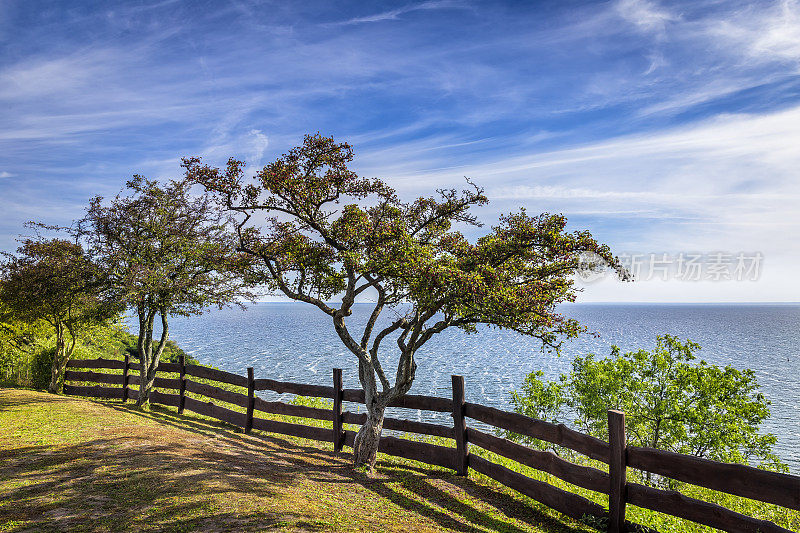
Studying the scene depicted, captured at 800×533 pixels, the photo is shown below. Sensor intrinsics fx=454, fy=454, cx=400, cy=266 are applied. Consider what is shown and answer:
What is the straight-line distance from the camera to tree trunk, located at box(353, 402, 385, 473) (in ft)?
39.1

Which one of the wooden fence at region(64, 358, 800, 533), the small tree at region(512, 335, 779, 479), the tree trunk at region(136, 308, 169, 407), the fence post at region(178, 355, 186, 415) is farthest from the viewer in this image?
the small tree at region(512, 335, 779, 479)

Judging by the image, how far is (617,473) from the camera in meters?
7.96

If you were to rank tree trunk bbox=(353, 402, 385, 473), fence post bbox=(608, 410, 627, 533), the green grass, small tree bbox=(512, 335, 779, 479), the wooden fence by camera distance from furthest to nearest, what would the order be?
small tree bbox=(512, 335, 779, 479) → tree trunk bbox=(353, 402, 385, 473) → fence post bbox=(608, 410, 627, 533) → the green grass → the wooden fence

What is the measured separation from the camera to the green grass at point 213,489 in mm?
7477

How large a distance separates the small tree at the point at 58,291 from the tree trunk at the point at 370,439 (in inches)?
509

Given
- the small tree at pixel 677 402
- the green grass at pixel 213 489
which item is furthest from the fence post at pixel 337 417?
the small tree at pixel 677 402

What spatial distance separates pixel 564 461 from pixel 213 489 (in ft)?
22.5

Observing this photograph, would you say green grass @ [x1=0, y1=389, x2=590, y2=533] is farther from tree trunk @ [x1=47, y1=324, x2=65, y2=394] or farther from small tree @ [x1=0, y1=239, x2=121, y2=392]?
tree trunk @ [x1=47, y1=324, x2=65, y2=394]

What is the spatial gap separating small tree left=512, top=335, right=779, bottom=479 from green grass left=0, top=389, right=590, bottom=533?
20.4 metres

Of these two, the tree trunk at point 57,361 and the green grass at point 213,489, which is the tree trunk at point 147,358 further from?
the tree trunk at point 57,361

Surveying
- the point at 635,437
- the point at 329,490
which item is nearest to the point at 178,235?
the point at 329,490

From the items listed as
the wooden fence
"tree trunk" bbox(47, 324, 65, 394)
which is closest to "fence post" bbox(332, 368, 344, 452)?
the wooden fence

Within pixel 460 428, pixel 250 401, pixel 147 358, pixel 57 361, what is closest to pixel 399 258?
pixel 460 428

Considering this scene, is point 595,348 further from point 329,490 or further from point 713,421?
point 329,490
